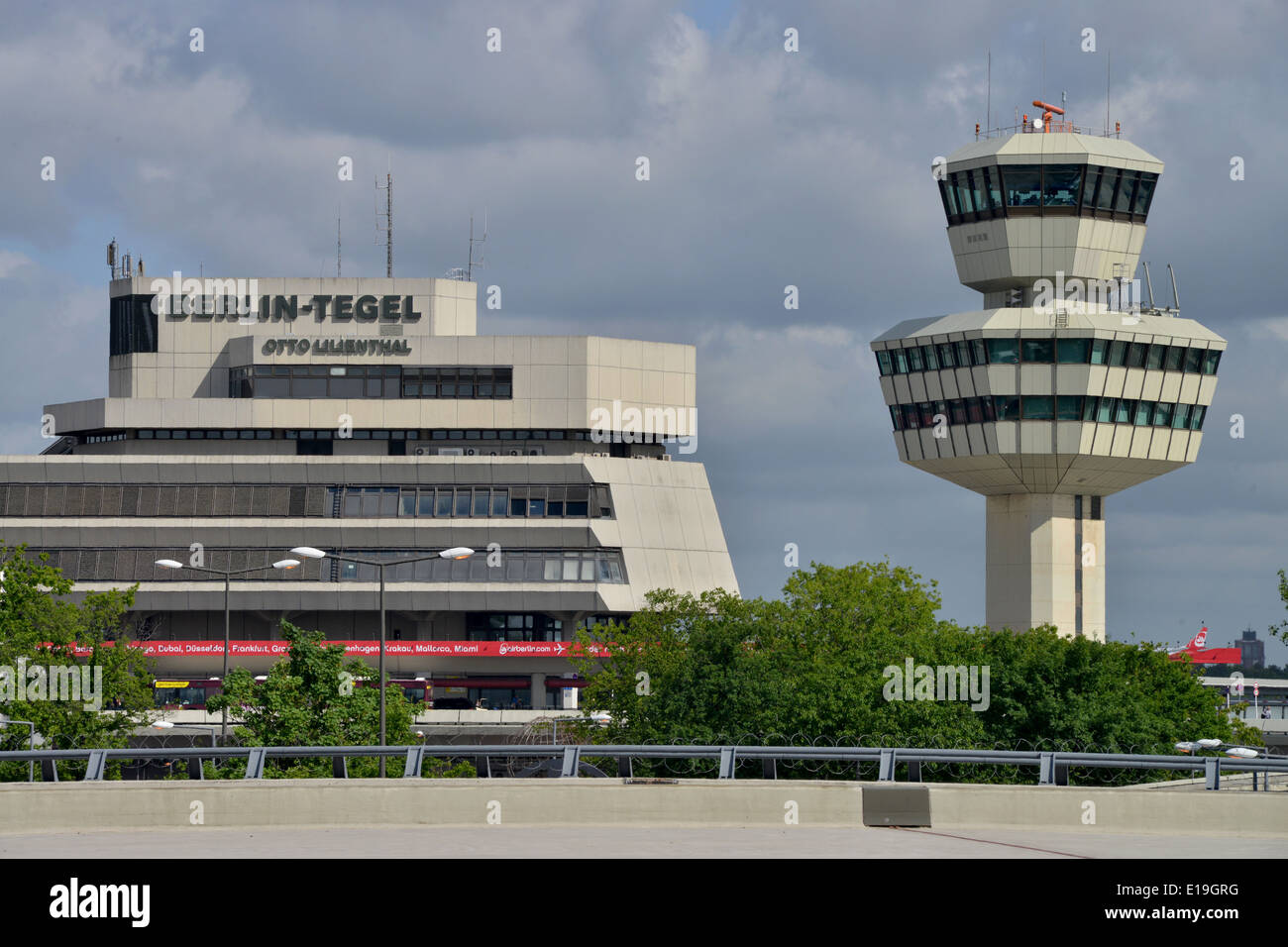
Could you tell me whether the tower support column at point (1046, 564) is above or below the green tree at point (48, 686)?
above

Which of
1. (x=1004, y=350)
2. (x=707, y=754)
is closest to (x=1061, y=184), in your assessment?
(x=1004, y=350)

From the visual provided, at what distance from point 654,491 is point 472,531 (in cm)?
1258

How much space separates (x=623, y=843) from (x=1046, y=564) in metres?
86.5

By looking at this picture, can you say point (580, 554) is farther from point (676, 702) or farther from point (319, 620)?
point (676, 702)

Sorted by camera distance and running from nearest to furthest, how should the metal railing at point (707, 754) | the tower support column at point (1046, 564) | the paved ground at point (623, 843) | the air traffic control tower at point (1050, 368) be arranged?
1. the paved ground at point (623, 843)
2. the metal railing at point (707, 754)
3. the air traffic control tower at point (1050, 368)
4. the tower support column at point (1046, 564)

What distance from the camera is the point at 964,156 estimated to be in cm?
10844

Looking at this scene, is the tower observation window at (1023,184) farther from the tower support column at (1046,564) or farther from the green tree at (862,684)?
the green tree at (862,684)

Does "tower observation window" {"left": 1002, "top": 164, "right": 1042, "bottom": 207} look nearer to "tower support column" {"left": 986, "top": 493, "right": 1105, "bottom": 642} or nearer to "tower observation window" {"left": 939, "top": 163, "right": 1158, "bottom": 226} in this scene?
"tower observation window" {"left": 939, "top": 163, "right": 1158, "bottom": 226}

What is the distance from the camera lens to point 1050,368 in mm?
105688
